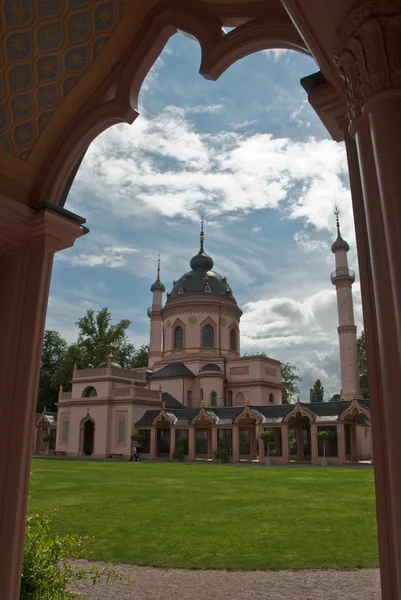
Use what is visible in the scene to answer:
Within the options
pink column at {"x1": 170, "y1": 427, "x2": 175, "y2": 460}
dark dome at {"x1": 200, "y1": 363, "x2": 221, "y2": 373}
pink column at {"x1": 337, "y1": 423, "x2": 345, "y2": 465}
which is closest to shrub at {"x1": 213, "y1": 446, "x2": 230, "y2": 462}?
pink column at {"x1": 170, "y1": 427, "x2": 175, "y2": 460}

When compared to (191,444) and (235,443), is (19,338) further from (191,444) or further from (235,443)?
(191,444)

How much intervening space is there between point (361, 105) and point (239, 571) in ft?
23.1

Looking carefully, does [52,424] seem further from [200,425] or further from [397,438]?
[397,438]

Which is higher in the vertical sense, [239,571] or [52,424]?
[52,424]

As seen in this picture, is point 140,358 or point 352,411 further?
point 140,358

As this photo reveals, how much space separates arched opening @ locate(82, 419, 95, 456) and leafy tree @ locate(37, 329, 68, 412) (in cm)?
1299

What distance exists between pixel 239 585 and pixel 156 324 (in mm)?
56699

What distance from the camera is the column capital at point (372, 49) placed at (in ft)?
8.43

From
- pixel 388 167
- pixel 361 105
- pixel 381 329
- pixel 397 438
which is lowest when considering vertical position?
pixel 397 438

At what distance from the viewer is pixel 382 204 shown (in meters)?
2.47

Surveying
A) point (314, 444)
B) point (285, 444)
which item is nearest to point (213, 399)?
point (285, 444)

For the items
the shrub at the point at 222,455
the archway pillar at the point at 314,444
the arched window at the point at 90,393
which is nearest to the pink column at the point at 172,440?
the shrub at the point at 222,455

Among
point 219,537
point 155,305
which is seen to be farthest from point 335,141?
point 155,305

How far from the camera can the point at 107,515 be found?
12031 mm
